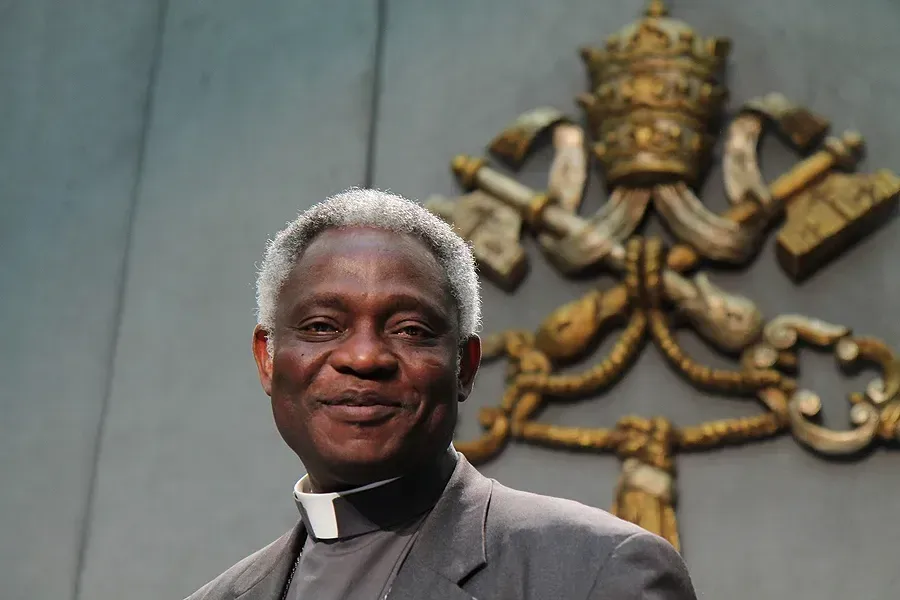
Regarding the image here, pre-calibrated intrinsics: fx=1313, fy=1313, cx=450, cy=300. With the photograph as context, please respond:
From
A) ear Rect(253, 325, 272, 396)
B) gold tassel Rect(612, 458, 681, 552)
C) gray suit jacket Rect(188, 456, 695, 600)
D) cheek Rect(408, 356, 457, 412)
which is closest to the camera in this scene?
gray suit jacket Rect(188, 456, 695, 600)

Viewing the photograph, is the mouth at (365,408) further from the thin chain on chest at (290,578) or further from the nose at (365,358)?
the thin chain on chest at (290,578)

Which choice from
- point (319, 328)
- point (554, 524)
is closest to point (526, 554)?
point (554, 524)

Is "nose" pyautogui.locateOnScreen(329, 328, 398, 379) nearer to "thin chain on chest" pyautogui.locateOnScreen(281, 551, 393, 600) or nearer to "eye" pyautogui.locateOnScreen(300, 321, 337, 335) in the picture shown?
"eye" pyautogui.locateOnScreen(300, 321, 337, 335)

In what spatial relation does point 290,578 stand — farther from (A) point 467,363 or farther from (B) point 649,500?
(B) point 649,500

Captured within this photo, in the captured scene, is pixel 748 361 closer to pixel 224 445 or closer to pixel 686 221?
pixel 686 221

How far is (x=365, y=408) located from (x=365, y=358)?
42mm

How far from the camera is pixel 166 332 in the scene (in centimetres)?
220

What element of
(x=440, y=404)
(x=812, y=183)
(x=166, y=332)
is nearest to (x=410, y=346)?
(x=440, y=404)

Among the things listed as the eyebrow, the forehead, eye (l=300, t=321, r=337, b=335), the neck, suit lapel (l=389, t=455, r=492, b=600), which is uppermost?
the forehead

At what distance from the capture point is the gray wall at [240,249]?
188cm

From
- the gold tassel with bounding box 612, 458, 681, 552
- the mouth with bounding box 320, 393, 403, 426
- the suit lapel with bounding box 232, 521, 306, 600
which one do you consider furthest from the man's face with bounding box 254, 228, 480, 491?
the gold tassel with bounding box 612, 458, 681, 552

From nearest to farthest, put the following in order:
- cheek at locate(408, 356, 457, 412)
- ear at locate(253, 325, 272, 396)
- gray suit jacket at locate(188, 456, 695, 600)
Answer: gray suit jacket at locate(188, 456, 695, 600) → cheek at locate(408, 356, 457, 412) → ear at locate(253, 325, 272, 396)

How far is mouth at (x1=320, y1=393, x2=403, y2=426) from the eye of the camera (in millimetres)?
1095

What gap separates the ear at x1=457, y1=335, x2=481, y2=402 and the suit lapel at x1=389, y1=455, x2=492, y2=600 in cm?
8
